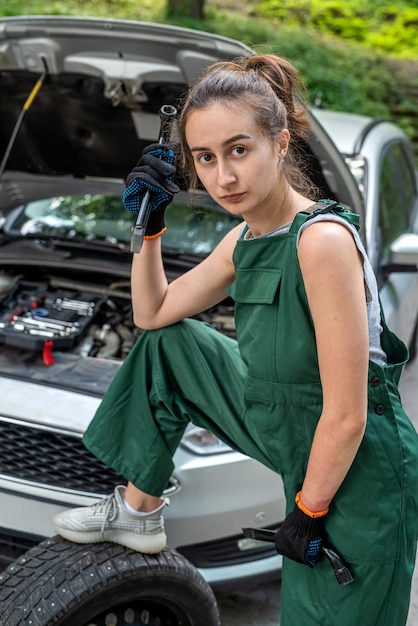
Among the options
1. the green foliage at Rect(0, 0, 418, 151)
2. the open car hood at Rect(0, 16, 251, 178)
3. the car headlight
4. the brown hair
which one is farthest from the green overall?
the green foliage at Rect(0, 0, 418, 151)

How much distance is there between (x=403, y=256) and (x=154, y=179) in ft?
5.06

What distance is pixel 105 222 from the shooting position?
3.48 metres

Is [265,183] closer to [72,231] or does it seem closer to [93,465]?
[93,465]

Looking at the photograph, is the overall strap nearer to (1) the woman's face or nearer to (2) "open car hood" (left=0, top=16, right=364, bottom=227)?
(1) the woman's face

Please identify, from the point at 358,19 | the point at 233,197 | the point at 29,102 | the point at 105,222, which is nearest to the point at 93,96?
the point at 29,102

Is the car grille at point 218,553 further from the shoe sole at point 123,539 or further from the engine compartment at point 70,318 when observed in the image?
the engine compartment at point 70,318

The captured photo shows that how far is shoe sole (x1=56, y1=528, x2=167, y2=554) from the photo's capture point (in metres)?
2.14

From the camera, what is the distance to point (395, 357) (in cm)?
181

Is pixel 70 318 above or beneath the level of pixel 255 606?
above

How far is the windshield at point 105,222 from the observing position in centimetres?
332

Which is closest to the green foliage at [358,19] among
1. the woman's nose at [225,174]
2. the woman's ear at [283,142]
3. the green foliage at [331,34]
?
the green foliage at [331,34]

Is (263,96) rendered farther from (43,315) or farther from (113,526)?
(43,315)

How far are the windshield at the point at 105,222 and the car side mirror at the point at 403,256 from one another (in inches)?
26.7

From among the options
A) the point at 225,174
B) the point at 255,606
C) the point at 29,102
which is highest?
the point at 225,174
